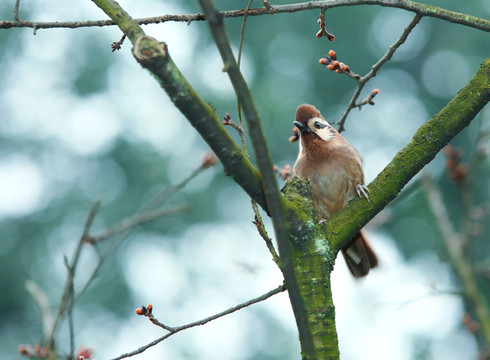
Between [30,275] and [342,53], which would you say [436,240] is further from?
[30,275]

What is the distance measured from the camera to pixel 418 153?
8.28 ft

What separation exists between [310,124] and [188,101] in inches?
93.0

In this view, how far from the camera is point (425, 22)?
13797 mm

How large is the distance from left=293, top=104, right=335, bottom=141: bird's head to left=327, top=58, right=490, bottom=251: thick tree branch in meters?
1.56

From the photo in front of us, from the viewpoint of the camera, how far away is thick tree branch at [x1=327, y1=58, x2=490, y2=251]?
2.47 meters

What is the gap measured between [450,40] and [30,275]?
916 cm

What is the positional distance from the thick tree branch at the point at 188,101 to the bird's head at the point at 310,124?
202 centimetres

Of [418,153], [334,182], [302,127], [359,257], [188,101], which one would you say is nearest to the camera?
[188,101]

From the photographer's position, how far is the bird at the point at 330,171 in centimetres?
388

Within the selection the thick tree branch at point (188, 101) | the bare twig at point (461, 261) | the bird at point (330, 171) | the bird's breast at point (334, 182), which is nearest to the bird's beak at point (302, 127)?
the bird at point (330, 171)

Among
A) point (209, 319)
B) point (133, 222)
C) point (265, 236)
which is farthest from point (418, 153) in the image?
point (133, 222)

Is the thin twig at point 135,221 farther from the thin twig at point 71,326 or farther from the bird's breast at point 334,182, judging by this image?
the bird's breast at point 334,182

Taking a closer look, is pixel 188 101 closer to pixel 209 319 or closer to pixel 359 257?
pixel 209 319

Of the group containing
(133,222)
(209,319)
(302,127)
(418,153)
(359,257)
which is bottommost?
(209,319)
